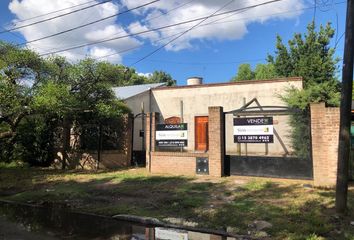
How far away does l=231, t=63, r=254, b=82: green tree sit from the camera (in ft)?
192

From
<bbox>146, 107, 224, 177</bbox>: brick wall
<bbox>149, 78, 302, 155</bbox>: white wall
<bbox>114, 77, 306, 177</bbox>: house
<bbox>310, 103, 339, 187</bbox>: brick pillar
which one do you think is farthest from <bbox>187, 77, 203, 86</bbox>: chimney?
<bbox>310, 103, 339, 187</bbox>: brick pillar

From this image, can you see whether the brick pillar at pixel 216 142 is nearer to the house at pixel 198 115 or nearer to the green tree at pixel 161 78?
the house at pixel 198 115

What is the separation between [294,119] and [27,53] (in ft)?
38.2

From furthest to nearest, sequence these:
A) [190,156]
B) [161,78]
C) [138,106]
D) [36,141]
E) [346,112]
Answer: [161,78], [138,106], [36,141], [190,156], [346,112]

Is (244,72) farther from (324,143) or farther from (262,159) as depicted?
(324,143)

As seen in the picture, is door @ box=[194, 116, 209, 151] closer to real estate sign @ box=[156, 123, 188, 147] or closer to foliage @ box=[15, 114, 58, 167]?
real estate sign @ box=[156, 123, 188, 147]

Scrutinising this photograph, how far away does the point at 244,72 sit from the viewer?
59.1m

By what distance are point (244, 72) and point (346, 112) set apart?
51854 mm

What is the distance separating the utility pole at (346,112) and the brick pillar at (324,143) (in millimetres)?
3512

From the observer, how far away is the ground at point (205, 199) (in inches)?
307

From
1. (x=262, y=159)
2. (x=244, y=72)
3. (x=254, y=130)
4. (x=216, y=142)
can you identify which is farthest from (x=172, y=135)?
(x=244, y=72)

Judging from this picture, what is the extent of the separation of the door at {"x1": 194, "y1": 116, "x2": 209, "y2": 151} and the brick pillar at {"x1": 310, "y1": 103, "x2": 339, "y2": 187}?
11.0 metres

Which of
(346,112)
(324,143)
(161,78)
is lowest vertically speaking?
(324,143)

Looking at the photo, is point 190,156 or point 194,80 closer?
point 190,156
